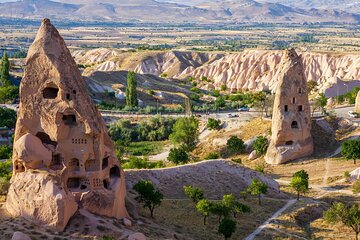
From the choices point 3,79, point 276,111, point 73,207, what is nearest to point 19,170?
point 73,207

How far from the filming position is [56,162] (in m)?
39.2

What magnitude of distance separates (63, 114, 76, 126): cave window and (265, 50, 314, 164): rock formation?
124ft

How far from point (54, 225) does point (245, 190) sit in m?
25.6

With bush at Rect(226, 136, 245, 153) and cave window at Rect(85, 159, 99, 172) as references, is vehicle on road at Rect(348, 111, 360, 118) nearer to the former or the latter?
bush at Rect(226, 136, 245, 153)

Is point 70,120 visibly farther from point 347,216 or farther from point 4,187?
point 347,216

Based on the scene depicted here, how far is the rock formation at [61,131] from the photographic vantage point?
3825 cm

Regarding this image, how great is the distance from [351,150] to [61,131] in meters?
39.3

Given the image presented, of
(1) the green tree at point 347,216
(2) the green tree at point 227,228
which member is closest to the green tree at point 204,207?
(2) the green tree at point 227,228

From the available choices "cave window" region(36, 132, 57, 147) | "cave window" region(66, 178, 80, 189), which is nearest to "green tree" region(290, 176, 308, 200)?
"cave window" region(66, 178, 80, 189)

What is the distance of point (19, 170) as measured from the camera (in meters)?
38.4

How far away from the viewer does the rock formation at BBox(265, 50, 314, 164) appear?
235 feet

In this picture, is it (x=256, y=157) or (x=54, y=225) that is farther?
(x=256, y=157)

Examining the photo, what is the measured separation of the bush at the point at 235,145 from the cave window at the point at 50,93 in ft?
137

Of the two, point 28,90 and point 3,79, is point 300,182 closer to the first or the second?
point 28,90
